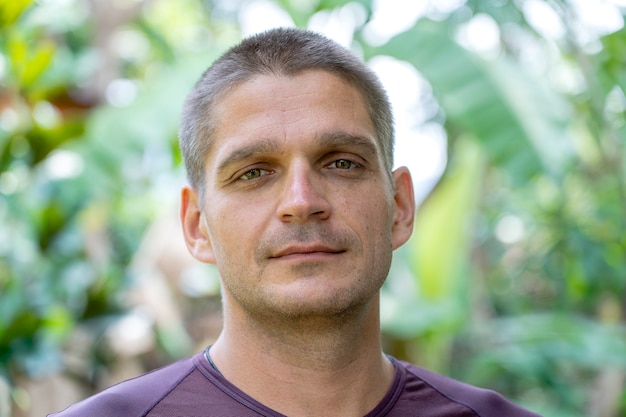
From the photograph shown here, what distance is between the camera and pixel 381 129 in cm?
208

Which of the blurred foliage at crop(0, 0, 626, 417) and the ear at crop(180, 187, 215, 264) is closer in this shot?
the ear at crop(180, 187, 215, 264)

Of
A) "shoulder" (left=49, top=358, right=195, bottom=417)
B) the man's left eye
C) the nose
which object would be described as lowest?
"shoulder" (left=49, top=358, right=195, bottom=417)

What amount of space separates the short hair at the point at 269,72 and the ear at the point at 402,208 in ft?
0.24

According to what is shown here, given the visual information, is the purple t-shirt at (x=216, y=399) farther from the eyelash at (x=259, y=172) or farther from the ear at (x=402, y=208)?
the eyelash at (x=259, y=172)

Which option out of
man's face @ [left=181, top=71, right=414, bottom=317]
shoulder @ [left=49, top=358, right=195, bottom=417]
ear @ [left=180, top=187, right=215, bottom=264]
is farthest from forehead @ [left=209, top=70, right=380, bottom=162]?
shoulder @ [left=49, top=358, right=195, bottom=417]

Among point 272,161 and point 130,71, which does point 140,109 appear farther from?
point 130,71

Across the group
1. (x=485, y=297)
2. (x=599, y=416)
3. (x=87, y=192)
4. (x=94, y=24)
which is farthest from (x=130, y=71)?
(x=599, y=416)

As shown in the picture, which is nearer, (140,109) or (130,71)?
(140,109)

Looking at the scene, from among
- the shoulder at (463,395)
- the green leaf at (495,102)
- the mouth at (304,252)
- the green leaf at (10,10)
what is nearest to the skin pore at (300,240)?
the mouth at (304,252)

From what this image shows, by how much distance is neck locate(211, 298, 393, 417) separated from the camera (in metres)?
1.82

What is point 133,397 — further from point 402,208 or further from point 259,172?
point 402,208

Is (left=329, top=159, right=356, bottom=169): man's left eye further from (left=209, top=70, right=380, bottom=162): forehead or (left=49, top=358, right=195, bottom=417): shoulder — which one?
(left=49, top=358, right=195, bottom=417): shoulder

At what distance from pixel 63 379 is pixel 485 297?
14.5 ft

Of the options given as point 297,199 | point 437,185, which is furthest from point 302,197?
point 437,185
